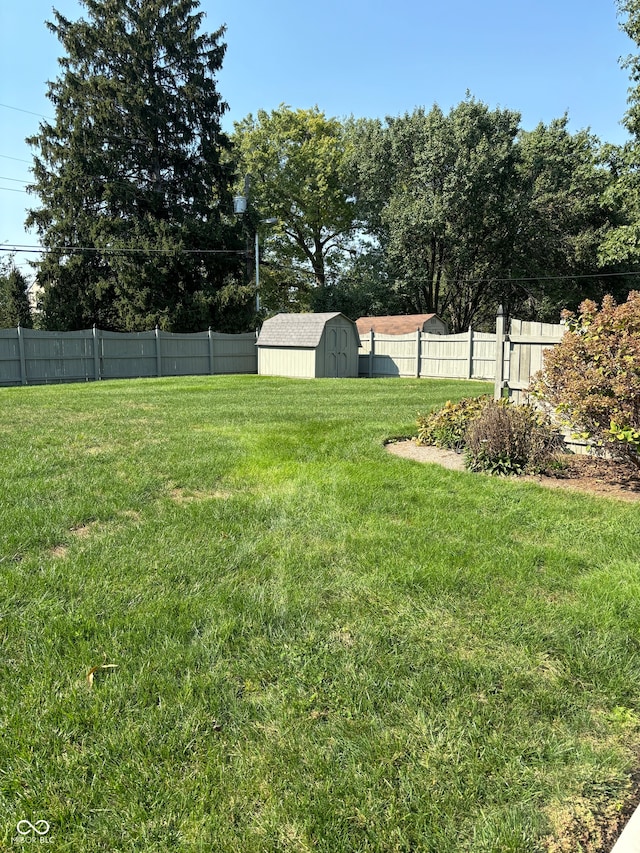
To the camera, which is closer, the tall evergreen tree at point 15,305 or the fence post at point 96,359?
the fence post at point 96,359

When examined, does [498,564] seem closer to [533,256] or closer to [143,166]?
[143,166]

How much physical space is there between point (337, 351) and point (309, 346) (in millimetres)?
1264

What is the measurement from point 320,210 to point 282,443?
103 ft

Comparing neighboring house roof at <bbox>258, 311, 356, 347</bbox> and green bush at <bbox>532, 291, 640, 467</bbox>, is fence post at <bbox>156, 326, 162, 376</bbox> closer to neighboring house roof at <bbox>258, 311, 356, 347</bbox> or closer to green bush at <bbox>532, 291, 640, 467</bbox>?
neighboring house roof at <bbox>258, 311, 356, 347</bbox>

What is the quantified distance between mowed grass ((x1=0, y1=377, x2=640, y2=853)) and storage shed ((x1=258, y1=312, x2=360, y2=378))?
15576 mm

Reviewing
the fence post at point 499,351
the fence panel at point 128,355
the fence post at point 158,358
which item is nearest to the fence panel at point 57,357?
the fence panel at point 128,355

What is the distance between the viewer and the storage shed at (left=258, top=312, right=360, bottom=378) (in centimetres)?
2009

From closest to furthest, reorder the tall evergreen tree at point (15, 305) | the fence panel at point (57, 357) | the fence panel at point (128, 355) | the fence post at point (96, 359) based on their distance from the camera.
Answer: the fence panel at point (57, 357) < the fence post at point (96, 359) < the fence panel at point (128, 355) < the tall evergreen tree at point (15, 305)

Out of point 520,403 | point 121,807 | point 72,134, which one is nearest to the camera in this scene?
point 121,807

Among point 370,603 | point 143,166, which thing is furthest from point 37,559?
point 143,166

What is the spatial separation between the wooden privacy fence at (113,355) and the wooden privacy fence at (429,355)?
503 centimetres

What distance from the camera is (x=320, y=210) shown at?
34750 mm

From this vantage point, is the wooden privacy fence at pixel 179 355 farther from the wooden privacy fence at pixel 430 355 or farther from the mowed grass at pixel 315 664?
the mowed grass at pixel 315 664

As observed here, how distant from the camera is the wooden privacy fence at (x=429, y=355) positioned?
20016 millimetres
